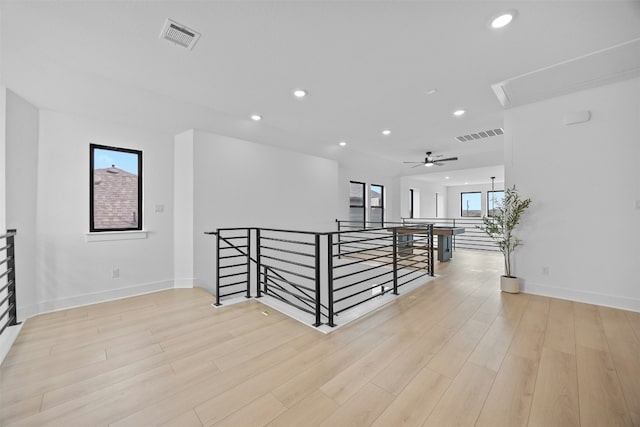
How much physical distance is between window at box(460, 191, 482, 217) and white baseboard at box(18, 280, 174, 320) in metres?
13.6

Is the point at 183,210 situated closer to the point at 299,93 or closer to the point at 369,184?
the point at 299,93

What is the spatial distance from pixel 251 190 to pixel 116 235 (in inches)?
83.7

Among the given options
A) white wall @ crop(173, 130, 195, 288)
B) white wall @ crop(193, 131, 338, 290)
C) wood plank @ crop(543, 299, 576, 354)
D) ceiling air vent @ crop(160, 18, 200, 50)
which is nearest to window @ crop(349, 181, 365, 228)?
white wall @ crop(193, 131, 338, 290)

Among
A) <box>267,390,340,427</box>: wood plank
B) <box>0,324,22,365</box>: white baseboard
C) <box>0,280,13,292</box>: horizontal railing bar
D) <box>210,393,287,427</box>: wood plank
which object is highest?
<box>0,280,13,292</box>: horizontal railing bar

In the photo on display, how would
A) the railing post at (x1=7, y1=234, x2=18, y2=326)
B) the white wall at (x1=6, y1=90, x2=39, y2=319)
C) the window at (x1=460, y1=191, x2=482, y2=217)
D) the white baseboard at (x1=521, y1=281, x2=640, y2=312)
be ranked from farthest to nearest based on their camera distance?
1. the window at (x1=460, y1=191, x2=482, y2=217)
2. the white baseboard at (x1=521, y1=281, x2=640, y2=312)
3. the white wall at (x1=6, y1=90, x2=39, y2=319)
4. the railing post at (x1=7, y1=234, x2=18, y2=326)

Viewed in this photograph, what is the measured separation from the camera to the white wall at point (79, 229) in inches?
123

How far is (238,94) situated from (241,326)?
2.75m

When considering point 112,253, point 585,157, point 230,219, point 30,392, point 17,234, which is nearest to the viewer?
point 30,392

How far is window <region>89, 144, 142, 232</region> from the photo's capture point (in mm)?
3504

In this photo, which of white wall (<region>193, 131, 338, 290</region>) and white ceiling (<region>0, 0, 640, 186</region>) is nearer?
white ceiling (<region>0, 0, 640, 186</region>)

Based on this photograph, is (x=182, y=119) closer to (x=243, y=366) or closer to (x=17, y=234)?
(x=17, y=234)

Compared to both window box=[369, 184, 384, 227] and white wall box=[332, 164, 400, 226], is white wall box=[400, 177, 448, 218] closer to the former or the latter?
white wall box=[332, 164, 400, 226]

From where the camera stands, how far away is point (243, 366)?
75.5 inches

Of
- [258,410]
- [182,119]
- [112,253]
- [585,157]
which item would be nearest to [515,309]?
[585,157]
